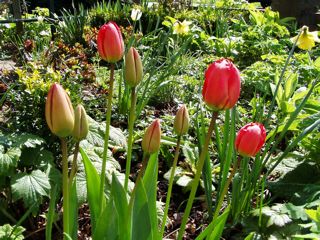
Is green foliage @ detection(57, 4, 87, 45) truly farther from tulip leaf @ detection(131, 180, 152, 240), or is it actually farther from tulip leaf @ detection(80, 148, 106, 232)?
tulip leaf @ detection(131, 180, 152, 240)

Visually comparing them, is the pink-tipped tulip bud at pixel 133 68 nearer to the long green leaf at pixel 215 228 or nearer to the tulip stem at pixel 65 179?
the tulip stem at pixel 65 179

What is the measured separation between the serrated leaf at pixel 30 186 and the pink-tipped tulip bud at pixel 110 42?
2.70 feet

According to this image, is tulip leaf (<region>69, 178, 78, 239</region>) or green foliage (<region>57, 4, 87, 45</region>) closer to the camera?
tulip leaf (<region>69, 178, 78, 239</region>)

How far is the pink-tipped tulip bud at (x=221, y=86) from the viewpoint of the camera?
1.04 m

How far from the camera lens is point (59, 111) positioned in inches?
39.7

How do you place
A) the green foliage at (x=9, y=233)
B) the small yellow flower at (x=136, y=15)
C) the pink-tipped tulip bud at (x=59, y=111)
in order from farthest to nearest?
the small yellow flower at (x=136, y=15) → the green foliage at (x=9, y=233) → the pink-tipped tulip bud at (x=59, y=111)

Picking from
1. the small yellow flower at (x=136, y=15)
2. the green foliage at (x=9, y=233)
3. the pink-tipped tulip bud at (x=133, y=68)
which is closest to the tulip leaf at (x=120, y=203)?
the pink-tipped tulip bud at (x=133, y=68)

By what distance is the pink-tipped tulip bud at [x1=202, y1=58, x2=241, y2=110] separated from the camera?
1.04 m

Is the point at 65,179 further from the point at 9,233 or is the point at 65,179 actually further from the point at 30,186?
the point at 30,186

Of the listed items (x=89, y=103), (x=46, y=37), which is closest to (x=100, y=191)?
(x=89, y=103)

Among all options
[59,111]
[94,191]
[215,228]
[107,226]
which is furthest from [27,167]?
[59,111]

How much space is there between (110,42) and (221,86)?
1.20 feet

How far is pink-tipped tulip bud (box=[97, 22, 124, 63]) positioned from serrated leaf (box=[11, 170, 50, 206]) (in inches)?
32.4

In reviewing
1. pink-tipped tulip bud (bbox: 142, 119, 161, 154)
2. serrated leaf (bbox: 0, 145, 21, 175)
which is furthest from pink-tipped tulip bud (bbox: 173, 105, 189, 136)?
serrated leaf (bbox: 0, 145, 21, 175)
